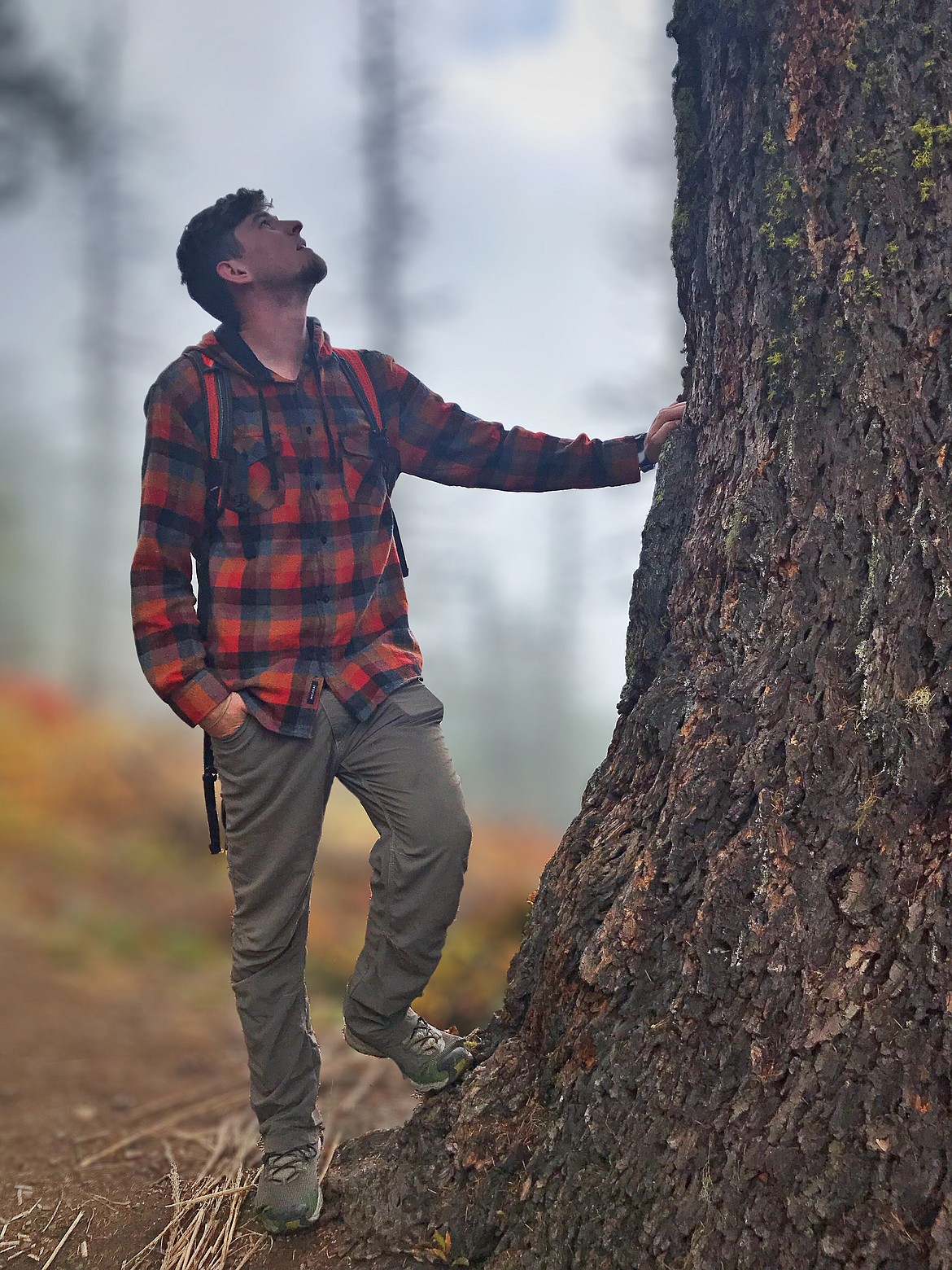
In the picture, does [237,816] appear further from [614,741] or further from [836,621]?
[836,621]

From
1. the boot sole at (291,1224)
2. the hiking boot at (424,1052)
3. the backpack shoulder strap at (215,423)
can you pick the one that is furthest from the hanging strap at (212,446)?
the boot sole at (291,1224)

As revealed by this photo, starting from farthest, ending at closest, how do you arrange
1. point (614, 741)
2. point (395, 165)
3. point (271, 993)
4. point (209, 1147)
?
point (395, 165) < point (209, 1147) < point (271, 993) < point (614, 741)

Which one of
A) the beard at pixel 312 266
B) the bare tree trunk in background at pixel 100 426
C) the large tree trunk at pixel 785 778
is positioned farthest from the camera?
the bare tree trunk in background at pixel 100 426

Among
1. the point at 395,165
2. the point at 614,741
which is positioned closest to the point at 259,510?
the point at 614,741

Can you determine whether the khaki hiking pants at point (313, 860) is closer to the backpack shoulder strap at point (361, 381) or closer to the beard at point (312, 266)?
the backpack shoulder strap at point (361, 381)

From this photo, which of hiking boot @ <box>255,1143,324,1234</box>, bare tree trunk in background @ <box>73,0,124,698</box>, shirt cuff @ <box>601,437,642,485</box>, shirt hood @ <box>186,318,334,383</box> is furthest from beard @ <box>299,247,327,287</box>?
bare tree trunk in background @ <box>73,0,124,698</box>

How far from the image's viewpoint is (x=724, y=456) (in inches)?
79.8

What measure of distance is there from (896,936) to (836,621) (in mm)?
568

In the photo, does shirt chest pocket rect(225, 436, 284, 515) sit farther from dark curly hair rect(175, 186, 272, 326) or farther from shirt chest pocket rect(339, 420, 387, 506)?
dark curly hair rect(175, 186, 272, 326)

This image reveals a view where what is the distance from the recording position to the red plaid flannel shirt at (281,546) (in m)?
2.33

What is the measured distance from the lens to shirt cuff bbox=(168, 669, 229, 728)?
231cm

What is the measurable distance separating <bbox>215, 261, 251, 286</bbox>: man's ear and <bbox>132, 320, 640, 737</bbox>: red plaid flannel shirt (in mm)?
144

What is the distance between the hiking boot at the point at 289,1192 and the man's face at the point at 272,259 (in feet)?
7.45

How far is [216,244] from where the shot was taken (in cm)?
245
